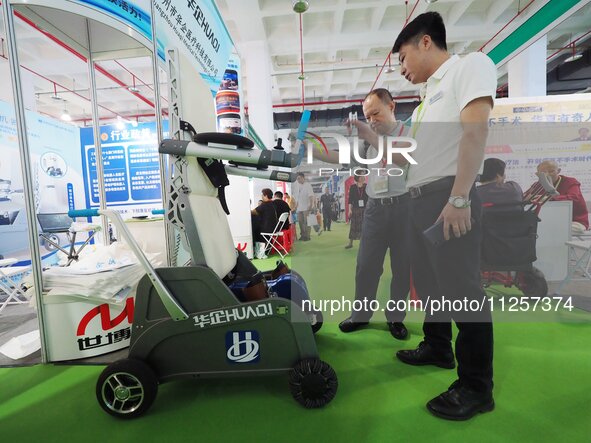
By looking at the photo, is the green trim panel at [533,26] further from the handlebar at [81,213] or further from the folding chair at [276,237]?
the handlebar at [81,213]

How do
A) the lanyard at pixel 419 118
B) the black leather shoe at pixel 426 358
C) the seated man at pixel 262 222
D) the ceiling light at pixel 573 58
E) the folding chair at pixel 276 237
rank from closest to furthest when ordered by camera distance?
the lanyard at pixel 419 118 → the black leather shoe at pixel 426 358 → the folding chair at pixel 276 237 → the seated man at pixel 262 222 → the ceiling light at pixel 573 58

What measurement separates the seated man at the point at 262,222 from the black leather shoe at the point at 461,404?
13.4 feet

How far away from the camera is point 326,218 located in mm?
1766

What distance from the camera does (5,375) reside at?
1716 mm

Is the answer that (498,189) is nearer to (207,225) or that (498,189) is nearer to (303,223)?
(303,223)

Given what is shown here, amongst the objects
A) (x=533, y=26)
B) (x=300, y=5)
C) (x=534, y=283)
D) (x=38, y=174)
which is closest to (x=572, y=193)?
(x=534, y=283)

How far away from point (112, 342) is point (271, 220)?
11.3ft

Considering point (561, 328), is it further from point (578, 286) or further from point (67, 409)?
point (67, 409)

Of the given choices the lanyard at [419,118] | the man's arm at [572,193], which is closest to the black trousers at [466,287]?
the lanyard at [419,118]

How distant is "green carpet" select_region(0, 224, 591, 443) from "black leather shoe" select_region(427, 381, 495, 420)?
3 cm

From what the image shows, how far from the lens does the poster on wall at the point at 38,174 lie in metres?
4.58

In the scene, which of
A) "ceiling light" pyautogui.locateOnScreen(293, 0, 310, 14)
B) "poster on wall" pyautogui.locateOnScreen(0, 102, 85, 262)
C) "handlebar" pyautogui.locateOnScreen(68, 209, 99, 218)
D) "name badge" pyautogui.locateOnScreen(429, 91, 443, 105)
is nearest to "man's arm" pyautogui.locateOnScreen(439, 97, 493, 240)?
"name badge" pyautogui.locateOnScreen(429, 91, 443, 105)

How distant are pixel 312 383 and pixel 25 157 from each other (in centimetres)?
194

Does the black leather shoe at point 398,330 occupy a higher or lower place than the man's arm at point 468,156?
lower
